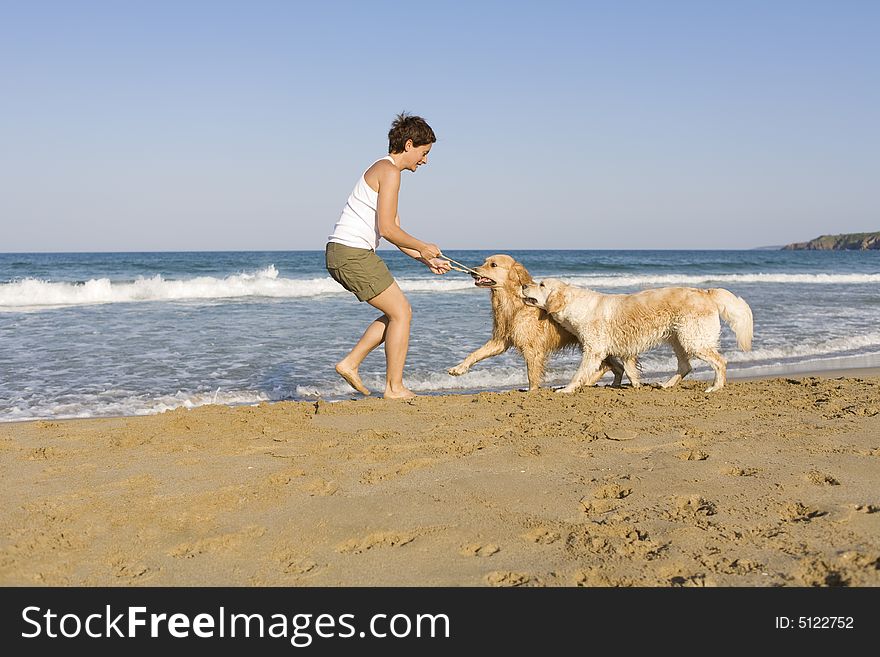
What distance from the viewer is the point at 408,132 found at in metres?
5.54

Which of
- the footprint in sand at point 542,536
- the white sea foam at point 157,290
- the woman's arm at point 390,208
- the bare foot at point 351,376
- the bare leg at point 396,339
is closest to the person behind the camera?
the footprint in sand at point 542,536

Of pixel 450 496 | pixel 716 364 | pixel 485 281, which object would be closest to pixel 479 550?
pixel 450 496

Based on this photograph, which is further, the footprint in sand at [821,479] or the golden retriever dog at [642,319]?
the golden retriever dog at [642,319]

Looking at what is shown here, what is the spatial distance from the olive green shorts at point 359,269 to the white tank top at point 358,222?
0.06 meters

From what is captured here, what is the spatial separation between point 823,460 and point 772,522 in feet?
3.75

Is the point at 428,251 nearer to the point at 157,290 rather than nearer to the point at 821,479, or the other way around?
the point at 821,479

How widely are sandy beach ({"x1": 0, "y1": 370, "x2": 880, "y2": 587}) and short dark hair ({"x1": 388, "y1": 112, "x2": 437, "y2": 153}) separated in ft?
6.72

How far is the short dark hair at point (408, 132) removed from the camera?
555 centimetres

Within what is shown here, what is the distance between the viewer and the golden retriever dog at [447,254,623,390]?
6676mm

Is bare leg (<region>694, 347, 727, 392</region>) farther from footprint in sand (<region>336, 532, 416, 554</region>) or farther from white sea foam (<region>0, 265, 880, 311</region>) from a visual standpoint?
white sea foam (<region>0, 265, 880, 311</region>)

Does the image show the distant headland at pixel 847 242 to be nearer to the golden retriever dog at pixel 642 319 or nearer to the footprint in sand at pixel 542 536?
the golden retriever dog at pixel 642 319

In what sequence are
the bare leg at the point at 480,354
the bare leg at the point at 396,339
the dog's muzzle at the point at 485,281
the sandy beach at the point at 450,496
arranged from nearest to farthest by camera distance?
the sandy beach at the point at 450,496
the bare leg at the point at 396,339
the bare leg at the point at 480,354
the dog's muzzle at the point at 485,281

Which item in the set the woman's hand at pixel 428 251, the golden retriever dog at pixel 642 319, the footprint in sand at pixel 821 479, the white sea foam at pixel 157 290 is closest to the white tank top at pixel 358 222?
the woman's hand at pixel 428 251

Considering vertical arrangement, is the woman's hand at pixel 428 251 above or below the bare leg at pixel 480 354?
above
